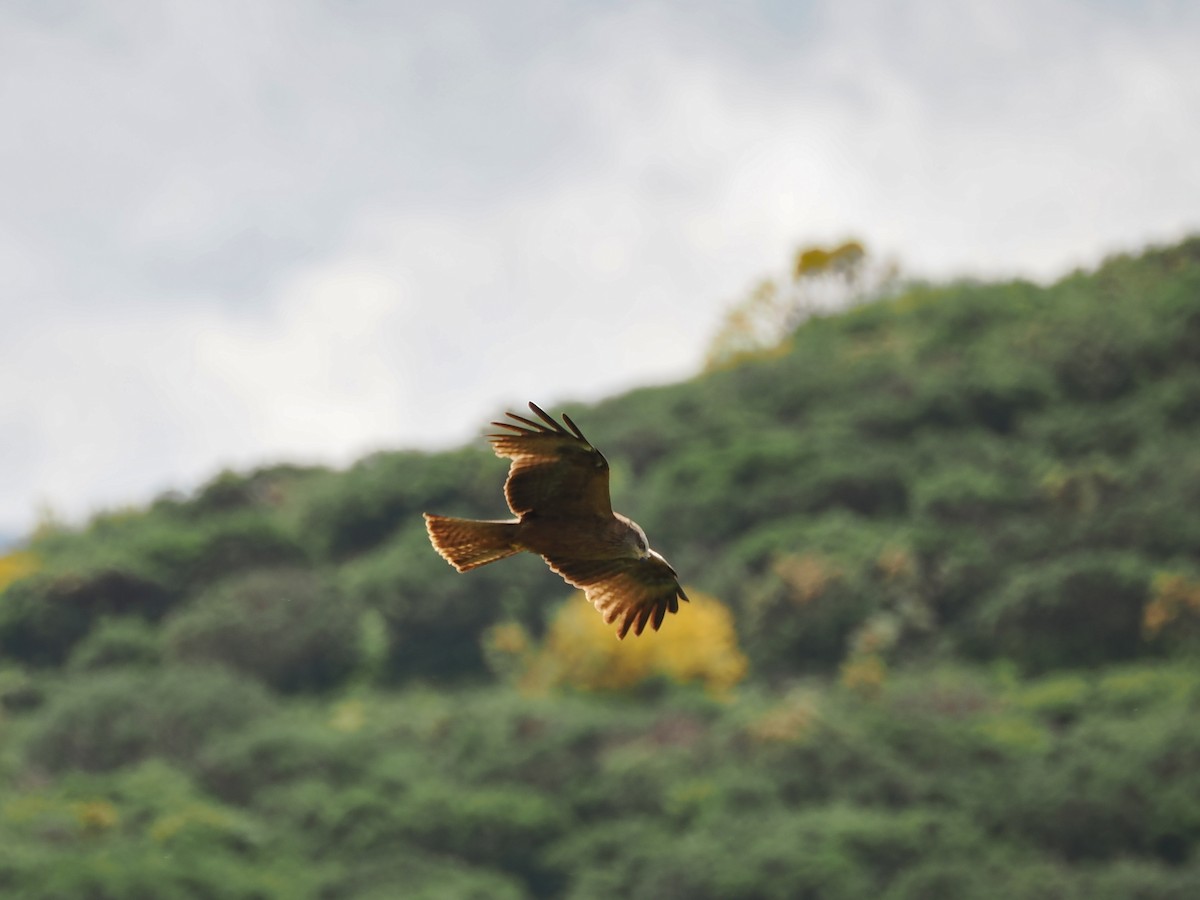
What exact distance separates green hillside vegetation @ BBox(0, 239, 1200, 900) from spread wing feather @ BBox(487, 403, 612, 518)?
1069 inches

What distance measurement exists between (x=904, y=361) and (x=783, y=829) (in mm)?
26232

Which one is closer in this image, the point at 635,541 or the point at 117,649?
the point at 635,541

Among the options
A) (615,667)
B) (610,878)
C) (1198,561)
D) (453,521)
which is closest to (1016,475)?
(1198,561)

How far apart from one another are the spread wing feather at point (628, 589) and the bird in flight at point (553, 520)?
0.5 inches

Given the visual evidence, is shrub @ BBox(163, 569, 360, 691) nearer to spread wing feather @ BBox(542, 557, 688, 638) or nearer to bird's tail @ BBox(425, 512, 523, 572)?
spread wing feather @ BBox(542, 557, 688, 638)

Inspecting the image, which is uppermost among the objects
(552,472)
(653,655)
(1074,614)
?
(653,655)

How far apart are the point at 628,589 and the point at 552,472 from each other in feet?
3.55

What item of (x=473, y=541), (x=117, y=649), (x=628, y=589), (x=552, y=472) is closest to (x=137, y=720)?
(x=117, y=649)

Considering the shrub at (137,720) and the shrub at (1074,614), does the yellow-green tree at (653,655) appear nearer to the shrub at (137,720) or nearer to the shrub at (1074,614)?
the shrub at (1074,614)

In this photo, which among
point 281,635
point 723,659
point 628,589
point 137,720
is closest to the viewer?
point 628,589

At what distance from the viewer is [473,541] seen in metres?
9.00

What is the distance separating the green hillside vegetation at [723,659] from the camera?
125 ft

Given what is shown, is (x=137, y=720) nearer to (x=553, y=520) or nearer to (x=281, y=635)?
(x=281, y=635)

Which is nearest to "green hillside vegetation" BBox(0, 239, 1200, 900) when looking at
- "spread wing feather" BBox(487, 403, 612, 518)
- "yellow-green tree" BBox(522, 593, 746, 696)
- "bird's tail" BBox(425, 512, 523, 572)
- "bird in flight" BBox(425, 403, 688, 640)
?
"yellow-green tree" BBox(522, 593, 746, 696)
